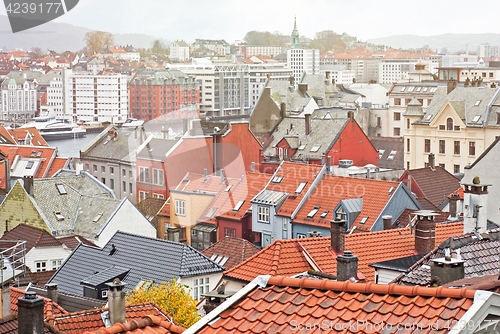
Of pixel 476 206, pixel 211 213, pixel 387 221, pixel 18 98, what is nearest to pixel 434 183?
pixel 387 221

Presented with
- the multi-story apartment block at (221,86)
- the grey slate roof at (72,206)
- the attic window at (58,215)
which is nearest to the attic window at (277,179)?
the grey slate roof at (72,206)

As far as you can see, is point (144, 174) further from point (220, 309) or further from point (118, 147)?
point (220, 309)

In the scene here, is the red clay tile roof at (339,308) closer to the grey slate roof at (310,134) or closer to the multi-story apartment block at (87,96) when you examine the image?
the grey slate roof at (310,134)

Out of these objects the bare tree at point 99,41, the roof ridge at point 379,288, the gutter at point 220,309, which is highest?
the bare tree at point 99,41

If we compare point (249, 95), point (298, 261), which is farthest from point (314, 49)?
point (298, 261)

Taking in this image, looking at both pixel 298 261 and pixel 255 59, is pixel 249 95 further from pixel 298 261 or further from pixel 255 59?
pixel 298 261
